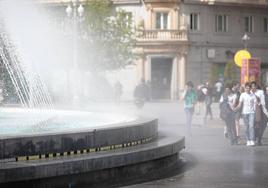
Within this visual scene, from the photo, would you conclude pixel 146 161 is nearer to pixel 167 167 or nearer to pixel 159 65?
pixel 167 167

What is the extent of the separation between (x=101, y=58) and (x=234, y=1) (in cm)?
1259

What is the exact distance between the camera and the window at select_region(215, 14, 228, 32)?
60.9m

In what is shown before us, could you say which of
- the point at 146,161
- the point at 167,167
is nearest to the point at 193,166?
the point at 167,167

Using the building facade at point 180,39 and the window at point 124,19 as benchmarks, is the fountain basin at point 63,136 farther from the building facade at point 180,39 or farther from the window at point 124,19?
the building facade at point 180,39

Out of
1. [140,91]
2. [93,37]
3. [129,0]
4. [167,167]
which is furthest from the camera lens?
[129,0]

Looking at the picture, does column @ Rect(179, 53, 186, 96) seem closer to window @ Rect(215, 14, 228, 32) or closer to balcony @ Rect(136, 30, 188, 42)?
balcony @ Rect(136, 30, 188, 42)

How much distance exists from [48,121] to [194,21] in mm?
43119

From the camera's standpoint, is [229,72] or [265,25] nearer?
[229,72]

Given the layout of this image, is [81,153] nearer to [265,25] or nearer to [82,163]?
[82,163]

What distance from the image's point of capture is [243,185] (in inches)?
524

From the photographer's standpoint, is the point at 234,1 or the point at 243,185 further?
the point at 234,1

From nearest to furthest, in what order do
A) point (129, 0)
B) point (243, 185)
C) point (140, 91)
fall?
point (243, 185)
point (140, 91)
point (129, 0)

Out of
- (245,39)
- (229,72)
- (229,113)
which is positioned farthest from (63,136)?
(229,72)

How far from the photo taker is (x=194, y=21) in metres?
59.7
